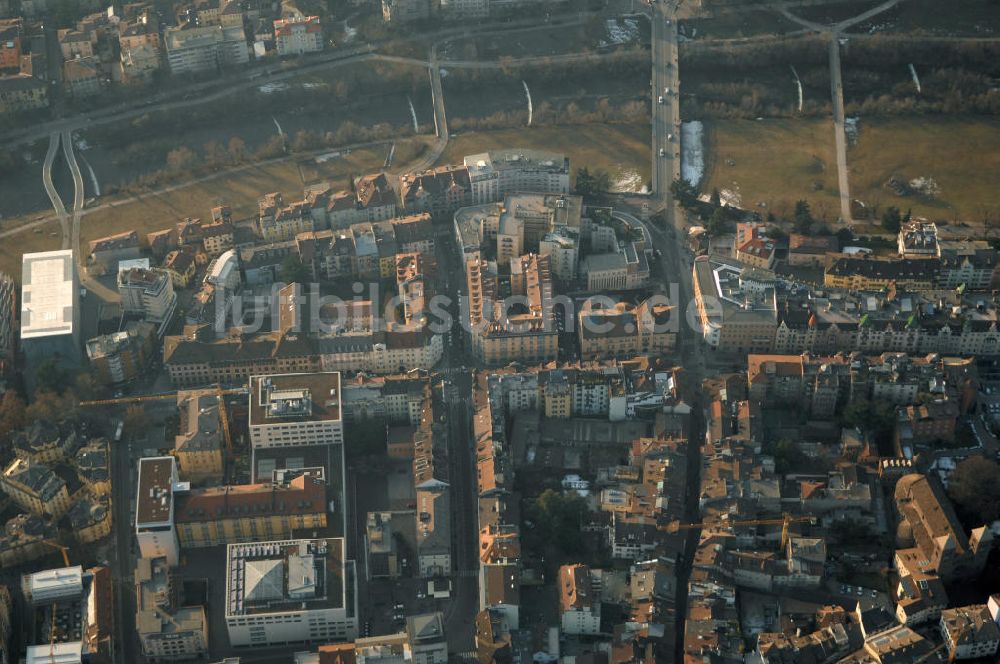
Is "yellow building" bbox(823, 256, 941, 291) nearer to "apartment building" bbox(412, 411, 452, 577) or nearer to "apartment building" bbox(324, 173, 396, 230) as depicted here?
"apartment building" bbox(412, 411, 452, 577)

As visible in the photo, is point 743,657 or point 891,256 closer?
point 743,657

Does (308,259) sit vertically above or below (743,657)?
above

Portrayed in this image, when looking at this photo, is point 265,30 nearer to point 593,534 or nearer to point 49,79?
point 49,79

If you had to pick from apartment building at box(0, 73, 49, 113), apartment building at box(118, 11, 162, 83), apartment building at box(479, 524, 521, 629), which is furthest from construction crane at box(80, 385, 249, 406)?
apartment building at box(118, 11, 162, 83)

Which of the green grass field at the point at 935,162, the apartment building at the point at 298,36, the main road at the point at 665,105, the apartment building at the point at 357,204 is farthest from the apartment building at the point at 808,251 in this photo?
the apartment building at the point at 298,36

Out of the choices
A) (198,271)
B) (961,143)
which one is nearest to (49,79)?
(198,271)

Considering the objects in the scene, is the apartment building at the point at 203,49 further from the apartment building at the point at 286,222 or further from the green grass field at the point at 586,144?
the apartment building at the point at 286,222
